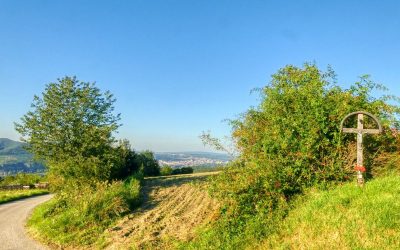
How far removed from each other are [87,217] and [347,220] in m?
11.6

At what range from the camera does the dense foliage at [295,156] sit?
36.3 ft

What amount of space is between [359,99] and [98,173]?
1634 cm

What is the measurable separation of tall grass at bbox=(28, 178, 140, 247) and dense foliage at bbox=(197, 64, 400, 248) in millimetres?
5775

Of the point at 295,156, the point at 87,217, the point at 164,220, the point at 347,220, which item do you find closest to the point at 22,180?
the point at 87,217

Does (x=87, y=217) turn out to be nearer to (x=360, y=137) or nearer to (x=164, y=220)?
(x=164, y=220)

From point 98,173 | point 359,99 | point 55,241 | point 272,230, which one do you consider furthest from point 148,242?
point 98,173

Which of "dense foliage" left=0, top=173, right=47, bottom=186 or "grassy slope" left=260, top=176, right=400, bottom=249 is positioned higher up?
"grassy slope" left=260, top=176, right=400, bottom=249

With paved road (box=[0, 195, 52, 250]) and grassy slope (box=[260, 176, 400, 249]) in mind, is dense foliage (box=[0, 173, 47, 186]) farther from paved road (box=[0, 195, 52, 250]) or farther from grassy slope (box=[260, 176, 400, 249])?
grassy slope (box=[260, 176, 400, 249])

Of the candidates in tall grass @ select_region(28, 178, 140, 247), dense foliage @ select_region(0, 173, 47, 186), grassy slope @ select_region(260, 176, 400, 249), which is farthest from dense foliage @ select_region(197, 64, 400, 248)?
dense foliage @ select_region(0, 173, 47, 186)

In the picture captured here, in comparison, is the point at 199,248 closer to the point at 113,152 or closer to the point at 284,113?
the point at 284,113

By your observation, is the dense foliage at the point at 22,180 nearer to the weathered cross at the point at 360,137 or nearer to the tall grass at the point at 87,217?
the tall grass at the point at 87,217

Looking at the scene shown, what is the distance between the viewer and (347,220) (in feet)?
26.9

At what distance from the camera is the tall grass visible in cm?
1451

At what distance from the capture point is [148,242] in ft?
38.1
